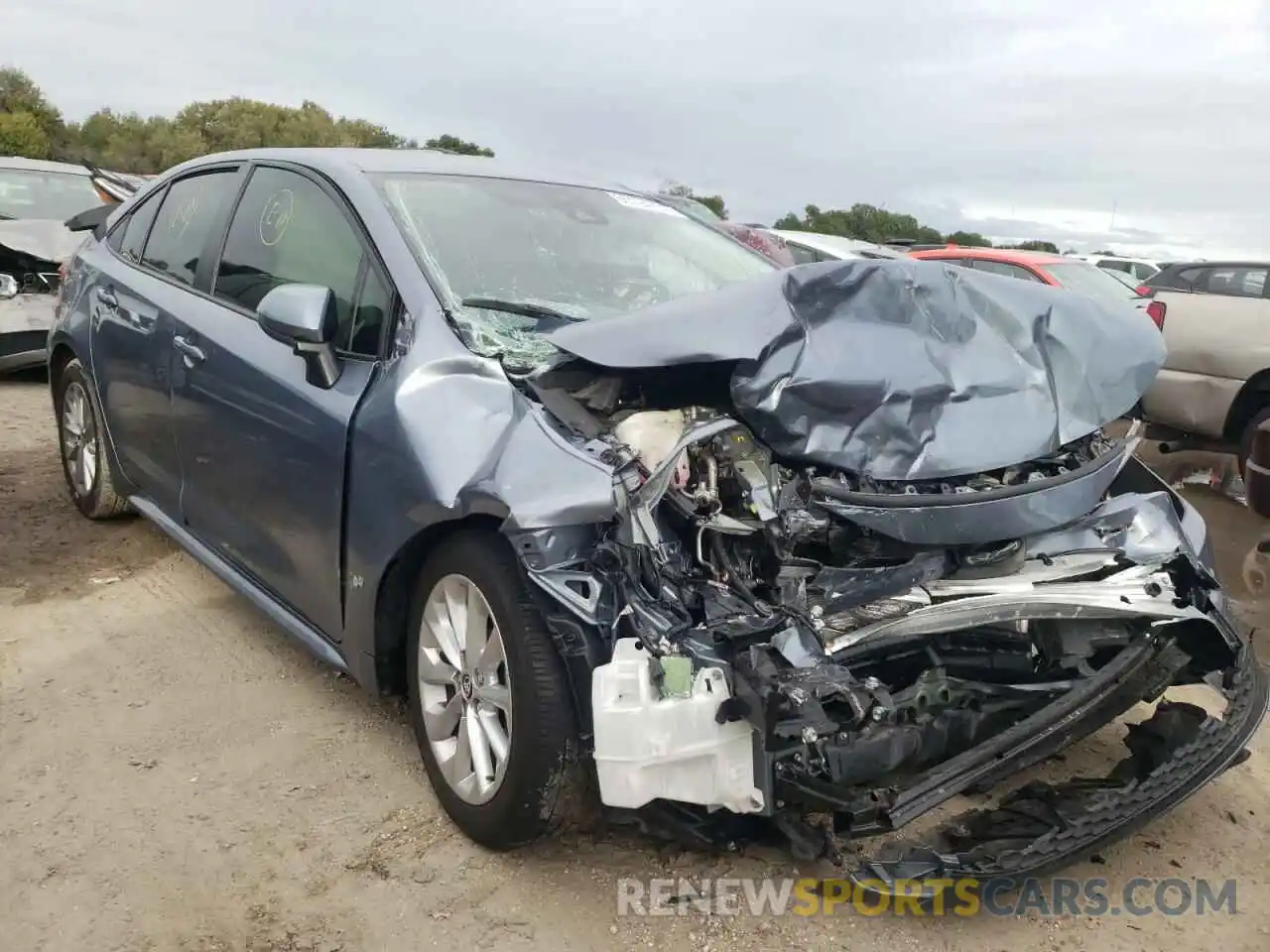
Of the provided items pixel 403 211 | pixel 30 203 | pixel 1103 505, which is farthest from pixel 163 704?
pixel 30 203

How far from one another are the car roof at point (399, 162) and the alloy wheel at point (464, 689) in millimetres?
1540

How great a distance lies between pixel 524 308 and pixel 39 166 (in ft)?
27.6

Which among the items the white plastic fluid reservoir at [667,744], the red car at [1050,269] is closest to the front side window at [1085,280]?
the red car at [1050,269]

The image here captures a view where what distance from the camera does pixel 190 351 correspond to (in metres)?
3.60

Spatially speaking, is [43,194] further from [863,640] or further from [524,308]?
[863,640]

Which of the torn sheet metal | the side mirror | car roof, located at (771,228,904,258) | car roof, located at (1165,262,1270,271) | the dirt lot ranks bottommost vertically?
the dirt lot

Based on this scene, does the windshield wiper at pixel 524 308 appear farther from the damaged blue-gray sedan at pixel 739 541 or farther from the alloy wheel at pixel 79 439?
the alloy wheel at pixel 79 439

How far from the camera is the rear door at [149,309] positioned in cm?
387

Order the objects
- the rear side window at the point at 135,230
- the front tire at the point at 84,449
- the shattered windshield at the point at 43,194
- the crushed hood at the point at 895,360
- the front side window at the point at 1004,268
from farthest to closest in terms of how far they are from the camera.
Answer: the front side window at the point at 1004,268 → the shattered windshield at the point at 43,194 → the front tire at the point at 84,449 → the rear side window at the point at 135,230 → the crushed hood at the point at 895,360

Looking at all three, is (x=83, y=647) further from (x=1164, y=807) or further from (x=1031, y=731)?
(x=1164, y=807)

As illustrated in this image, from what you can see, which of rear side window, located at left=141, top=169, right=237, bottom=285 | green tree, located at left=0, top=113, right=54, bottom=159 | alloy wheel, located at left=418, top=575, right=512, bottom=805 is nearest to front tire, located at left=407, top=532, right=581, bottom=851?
alloy wheel, located at left=418, top=575, right=512, bottom=805

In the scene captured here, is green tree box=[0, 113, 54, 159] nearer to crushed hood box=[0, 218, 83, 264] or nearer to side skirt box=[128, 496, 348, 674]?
crushed hood box=[0, 218, 83, 264]

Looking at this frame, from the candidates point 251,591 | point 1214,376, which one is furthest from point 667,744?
point 1214,376

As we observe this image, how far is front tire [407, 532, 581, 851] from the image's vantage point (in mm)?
2377
